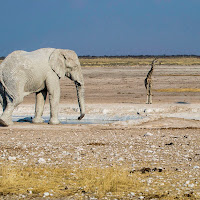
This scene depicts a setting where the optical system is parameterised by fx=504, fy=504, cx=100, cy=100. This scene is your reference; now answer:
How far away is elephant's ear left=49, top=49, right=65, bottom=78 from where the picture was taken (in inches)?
589

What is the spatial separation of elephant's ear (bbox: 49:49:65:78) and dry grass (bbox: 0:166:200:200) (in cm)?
711

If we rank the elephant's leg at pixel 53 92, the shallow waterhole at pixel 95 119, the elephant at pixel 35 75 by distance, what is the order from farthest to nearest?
the shallow waterhole at pixel 95 119, the elephant's leg at pixel 53 92, the elephant at pixel 35 75

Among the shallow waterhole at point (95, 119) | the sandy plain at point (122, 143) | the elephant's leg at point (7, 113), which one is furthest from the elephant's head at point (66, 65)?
the elephant's leg at point (7, 113)

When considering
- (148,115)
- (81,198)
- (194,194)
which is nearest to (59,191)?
(81,198)

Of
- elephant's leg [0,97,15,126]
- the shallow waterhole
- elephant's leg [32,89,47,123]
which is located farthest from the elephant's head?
elephant's leg [0,97,15,126]

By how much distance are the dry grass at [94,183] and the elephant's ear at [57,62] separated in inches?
280

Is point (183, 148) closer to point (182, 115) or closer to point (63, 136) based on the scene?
point (63, 136)

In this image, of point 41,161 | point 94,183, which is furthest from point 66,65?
point 94,183

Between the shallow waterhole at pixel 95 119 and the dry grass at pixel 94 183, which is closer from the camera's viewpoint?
the dry grass at pixel 94 183

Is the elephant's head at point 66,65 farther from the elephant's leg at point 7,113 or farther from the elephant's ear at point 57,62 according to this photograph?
the elephant's leg at point 7,113

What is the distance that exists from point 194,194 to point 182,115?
10809mm

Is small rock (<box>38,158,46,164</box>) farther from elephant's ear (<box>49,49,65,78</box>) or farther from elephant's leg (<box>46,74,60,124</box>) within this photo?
elephant's ear (<box>49,49,65,78</box>)

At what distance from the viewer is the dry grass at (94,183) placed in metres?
6.74

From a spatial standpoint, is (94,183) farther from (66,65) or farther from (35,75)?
(66,65)
